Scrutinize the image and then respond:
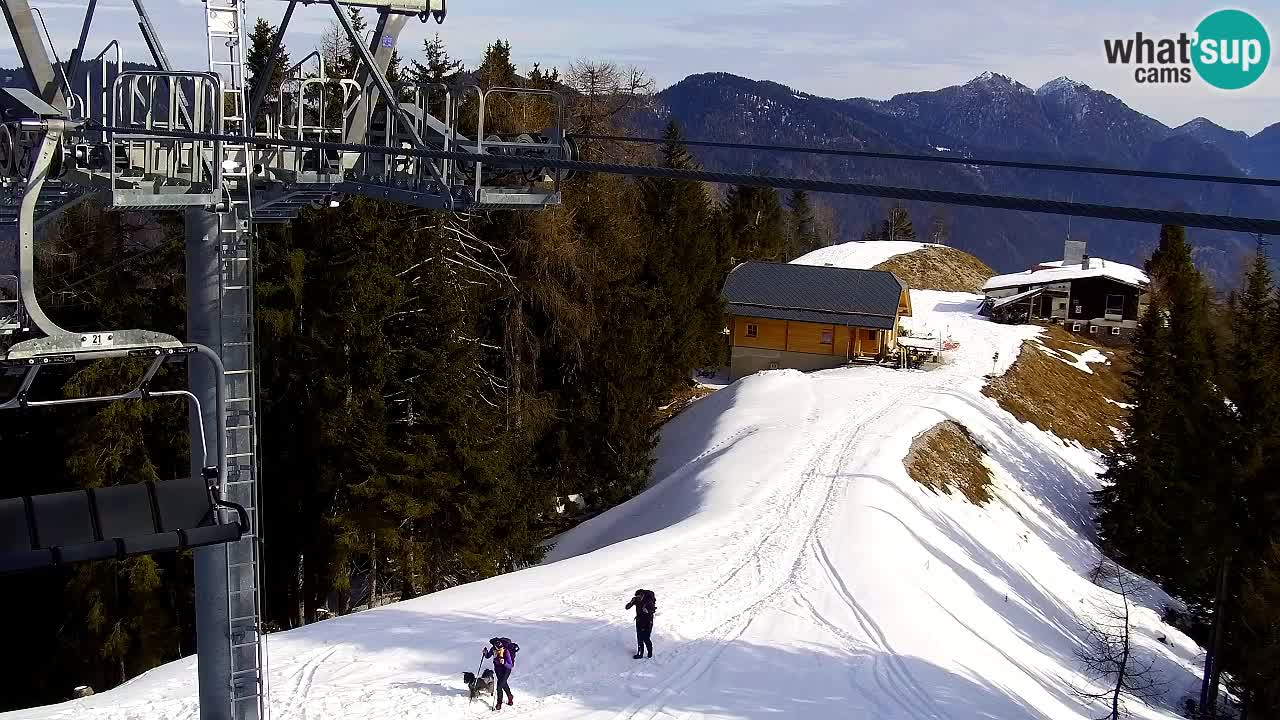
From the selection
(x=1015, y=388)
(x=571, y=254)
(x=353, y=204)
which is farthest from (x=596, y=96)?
(x=1015, y=388)

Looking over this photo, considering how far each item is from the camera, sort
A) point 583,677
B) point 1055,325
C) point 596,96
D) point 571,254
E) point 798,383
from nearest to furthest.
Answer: point 583,677 → point 571,254 → point 596,96 → point 798,383 → point 1055,325

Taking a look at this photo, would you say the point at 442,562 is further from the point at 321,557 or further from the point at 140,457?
the point at 140,457

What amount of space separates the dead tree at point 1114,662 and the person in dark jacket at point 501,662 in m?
11.7

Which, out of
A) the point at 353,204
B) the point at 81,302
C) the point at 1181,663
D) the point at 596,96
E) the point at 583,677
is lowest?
the point at 1181,663

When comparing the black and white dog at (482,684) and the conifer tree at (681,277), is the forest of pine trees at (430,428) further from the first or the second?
the black and white dog at (482,684)

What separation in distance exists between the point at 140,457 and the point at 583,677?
17.6 m

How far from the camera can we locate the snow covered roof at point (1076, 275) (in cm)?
7150

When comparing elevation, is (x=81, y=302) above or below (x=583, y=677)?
above

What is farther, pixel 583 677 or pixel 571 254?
pixel 571 254

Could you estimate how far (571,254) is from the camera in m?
36.4

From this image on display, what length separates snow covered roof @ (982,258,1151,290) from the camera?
2815 inches

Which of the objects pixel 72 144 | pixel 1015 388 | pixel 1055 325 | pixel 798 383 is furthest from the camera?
pixel 1055 325

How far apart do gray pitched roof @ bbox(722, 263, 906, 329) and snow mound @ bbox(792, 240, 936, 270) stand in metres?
32.7

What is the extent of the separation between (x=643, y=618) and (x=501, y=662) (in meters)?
A: 2.92
